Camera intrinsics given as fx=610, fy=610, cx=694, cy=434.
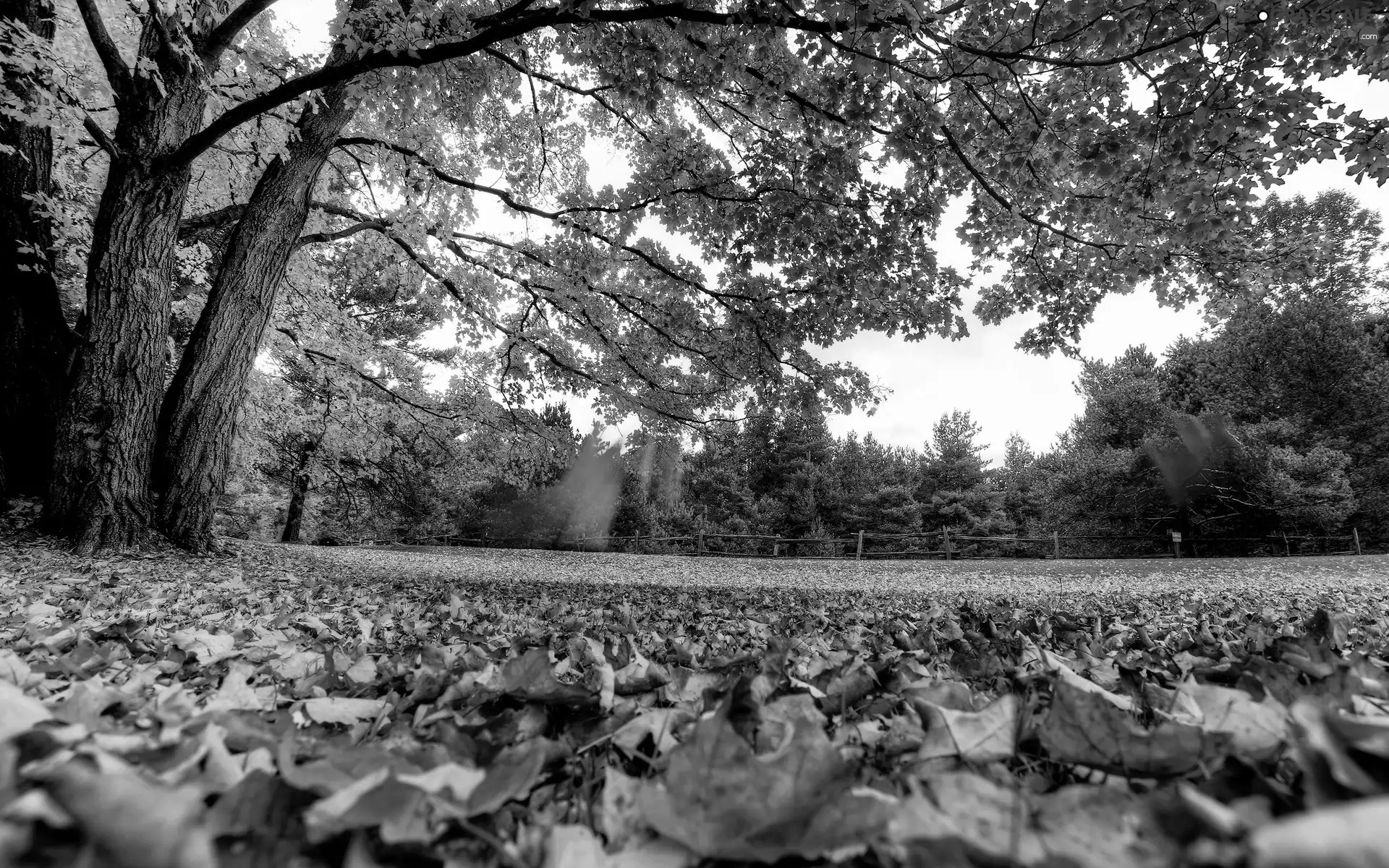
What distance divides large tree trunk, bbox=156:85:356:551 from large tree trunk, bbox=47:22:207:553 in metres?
0.23


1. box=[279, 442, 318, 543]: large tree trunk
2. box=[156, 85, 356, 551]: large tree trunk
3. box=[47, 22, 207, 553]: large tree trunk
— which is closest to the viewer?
box=[47, 22, 207, 553]: large tree trunk

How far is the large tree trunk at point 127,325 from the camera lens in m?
5.23

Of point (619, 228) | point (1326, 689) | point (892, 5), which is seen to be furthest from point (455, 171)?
point (1326, 689)

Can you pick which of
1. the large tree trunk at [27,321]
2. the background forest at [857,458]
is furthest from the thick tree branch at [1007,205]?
the large tree trunk at [27,321]

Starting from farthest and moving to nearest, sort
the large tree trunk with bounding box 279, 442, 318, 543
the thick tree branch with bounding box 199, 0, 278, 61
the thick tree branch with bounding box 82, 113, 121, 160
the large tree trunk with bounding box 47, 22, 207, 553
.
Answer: the large tree trunk with bounding box 279, 442, 318, 543
the thick tree branch with bounding box 199, 0, 278, 61
the large tree trunk with bounding box 47, 22, 207, 553
the thick tree branch with bounding box 82, 113, 121, 160

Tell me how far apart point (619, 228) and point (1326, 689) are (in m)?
6.82

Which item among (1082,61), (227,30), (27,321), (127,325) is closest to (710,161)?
(1082,61)

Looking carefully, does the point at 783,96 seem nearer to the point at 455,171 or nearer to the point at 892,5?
the point at 892,5

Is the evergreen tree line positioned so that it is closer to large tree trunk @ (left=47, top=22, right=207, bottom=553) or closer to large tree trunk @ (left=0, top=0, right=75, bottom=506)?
large tree trunk @ (left=0, top=0, right=75, bottom=506)

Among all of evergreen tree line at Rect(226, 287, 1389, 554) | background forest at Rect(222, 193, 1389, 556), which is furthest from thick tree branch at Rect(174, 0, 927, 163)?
evergreen tree line at Rect(226, 287, 1389, 554)

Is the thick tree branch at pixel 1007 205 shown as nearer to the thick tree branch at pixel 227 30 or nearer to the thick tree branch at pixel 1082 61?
the thick tree branch at pixel 1082 61

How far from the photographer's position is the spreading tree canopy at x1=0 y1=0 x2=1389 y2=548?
145 inches

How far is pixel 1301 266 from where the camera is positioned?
493 centimetres

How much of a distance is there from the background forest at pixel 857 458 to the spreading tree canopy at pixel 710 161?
240cm
